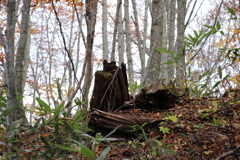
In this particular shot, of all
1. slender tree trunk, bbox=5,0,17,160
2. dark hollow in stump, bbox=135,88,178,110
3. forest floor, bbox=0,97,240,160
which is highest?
slender tree trunk, bbox=5,0,17,160

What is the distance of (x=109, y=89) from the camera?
3.04 m

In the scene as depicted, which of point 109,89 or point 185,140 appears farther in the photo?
point 109,89

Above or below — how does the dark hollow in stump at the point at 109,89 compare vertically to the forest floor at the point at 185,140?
above

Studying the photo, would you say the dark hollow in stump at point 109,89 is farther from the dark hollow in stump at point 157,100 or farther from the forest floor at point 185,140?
the forest floor at point 185,140

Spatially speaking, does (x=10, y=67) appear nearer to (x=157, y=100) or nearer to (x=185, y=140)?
(x=185, y=140)

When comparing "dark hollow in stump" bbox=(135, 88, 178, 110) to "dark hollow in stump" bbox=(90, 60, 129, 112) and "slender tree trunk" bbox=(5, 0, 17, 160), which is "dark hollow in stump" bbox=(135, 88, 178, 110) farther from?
"slender tree trunk" bbox=(5, 0, 17, 160)

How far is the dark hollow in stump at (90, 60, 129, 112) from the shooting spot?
9.76 ft

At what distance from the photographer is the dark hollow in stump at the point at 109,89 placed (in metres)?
2.97

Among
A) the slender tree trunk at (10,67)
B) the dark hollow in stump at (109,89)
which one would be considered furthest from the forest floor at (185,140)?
the dark hollow in stump at (109,89)

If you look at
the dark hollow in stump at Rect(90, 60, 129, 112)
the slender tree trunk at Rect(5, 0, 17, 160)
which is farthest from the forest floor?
the dark hollow in stump at Rect(90, 60, 129, 112)

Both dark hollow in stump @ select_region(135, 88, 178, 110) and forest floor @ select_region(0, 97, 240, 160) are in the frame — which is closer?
forest floor @ select_region(0, 97, 240, 160)

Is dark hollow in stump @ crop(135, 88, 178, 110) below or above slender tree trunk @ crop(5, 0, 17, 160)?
below

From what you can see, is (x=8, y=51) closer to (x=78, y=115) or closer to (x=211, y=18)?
(x=78, y=115)

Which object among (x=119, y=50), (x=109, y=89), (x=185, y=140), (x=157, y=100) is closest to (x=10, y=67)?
(x=185, y=140)
